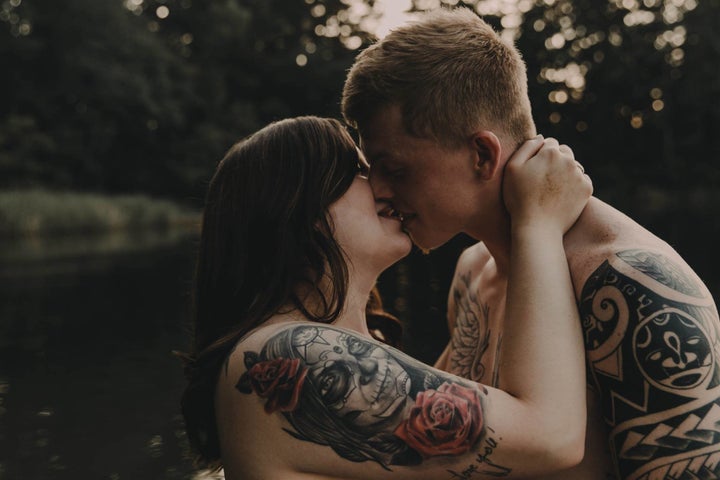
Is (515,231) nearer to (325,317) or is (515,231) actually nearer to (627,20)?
(325,317)

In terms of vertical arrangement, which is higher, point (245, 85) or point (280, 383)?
point (280, 383)

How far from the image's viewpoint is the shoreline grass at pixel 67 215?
22625mm

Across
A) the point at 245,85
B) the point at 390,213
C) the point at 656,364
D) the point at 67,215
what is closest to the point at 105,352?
the point at 390,213

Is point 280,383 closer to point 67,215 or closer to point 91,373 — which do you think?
point 91,373

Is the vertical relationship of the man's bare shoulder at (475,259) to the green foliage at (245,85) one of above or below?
above

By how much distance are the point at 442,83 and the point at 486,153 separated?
266mm

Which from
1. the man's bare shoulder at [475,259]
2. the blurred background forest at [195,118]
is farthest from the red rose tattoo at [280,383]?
the blurred background forest at [195,118]

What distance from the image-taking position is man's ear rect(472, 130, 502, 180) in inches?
95.6

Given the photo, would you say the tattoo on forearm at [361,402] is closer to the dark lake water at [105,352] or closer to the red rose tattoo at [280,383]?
the red rose tattoo at [280,383]

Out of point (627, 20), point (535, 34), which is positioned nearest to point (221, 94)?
point (535, 34)

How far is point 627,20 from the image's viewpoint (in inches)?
1905

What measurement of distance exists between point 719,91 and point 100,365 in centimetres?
4657

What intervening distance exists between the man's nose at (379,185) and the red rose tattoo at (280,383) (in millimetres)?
751

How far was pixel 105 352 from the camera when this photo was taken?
779cm
